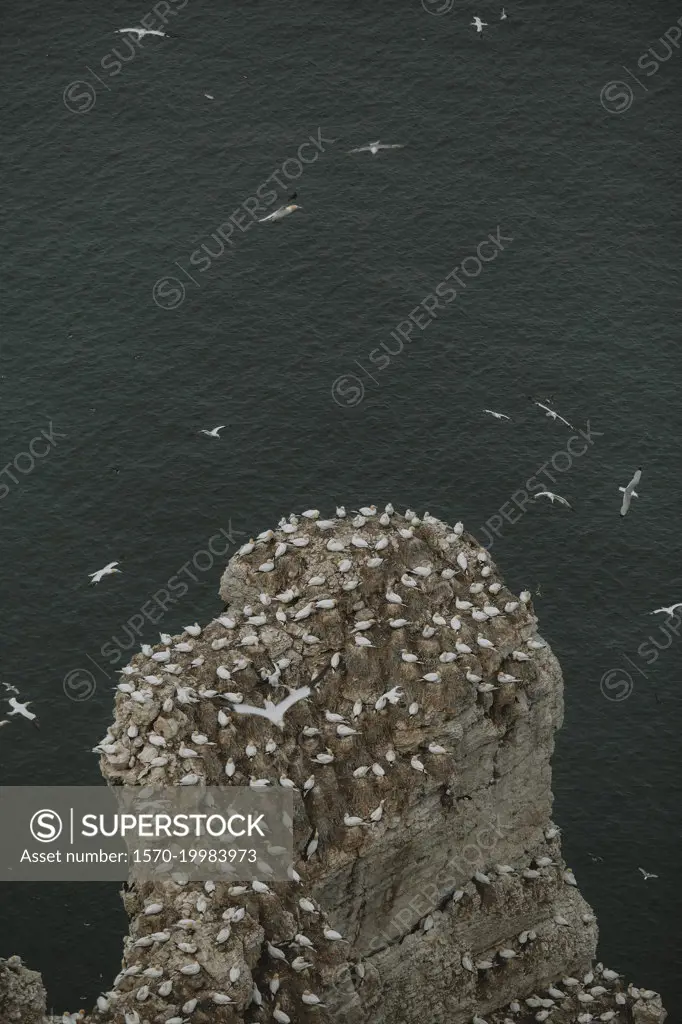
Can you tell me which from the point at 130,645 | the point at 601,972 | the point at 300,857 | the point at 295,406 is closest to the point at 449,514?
the point at 295,406

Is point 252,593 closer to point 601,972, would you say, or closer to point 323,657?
point 323,657

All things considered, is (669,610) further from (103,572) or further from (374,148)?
(374,148)

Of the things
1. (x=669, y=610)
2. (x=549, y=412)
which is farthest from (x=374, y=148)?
(x=669, y=610)

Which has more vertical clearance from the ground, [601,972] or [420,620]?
[420,620]

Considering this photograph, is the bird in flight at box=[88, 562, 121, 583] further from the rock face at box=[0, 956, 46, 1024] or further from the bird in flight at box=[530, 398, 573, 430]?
the rock face at box=[0, 956, 46, 1024]

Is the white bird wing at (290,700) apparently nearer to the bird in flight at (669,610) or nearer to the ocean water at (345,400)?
the ocean water at (345,400)

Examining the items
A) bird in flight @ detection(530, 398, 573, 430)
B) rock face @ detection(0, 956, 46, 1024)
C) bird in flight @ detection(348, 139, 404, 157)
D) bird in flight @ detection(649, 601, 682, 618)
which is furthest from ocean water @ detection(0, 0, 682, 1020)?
rock face @ detection(0, 956, 46, 1024)

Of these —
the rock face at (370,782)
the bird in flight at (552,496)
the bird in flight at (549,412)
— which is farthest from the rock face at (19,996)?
the bird in flight at (549,412)
